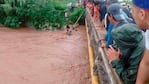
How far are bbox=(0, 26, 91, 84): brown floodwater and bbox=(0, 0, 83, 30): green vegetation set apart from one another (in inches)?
42.8

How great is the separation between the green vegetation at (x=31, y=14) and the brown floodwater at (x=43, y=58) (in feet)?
3.57

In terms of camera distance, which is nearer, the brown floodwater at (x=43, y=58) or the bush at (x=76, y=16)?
the brown floodwater at (x=43, y=58)

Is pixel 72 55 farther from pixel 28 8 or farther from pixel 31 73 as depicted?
pixel 28 8

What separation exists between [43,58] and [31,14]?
22.1 ft

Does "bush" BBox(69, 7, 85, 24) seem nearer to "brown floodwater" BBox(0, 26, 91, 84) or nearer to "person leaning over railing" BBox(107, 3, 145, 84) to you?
"brown floodwater" BBox(0, 26, 91, 84)

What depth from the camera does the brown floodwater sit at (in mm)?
7805

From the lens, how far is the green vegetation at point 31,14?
1638cm

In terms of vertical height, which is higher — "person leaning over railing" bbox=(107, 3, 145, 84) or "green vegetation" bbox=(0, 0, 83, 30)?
"person leaning over railing" bbox=(107, 3, 145, 84)

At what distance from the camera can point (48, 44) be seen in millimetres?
12539

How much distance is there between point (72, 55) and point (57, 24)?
624 centimetres

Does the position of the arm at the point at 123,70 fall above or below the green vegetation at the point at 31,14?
above

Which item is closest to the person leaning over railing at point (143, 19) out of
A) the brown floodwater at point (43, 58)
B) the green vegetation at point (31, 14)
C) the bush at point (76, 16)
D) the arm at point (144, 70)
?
the arm at point (144, 70)

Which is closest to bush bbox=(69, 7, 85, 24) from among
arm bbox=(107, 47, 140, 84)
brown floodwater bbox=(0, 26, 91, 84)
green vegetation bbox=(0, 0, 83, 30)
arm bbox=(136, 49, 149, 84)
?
green vegetation bbox=(0, 0, 83, 30)

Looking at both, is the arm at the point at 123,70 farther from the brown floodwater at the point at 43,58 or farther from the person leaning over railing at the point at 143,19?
the brown floodwater at the point at 43,58
